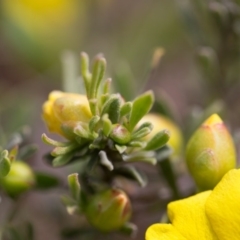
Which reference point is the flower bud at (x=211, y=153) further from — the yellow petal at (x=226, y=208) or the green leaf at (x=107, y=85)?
the green leaf at (x=107, y=85)

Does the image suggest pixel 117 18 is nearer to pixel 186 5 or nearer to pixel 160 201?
pixel 186 5

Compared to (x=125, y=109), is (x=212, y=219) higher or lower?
lower

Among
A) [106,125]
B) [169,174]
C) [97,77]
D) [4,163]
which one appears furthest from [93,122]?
[169,174]

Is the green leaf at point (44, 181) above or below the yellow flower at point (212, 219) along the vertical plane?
below

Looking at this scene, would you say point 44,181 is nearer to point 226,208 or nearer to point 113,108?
point 113,108

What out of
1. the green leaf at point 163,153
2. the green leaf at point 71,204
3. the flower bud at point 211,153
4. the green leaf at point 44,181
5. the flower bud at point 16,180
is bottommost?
the green leaf at point 44,181

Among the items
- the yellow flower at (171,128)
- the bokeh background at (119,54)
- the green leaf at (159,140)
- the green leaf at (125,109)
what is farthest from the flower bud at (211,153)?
the bokeh background at (119,54)
